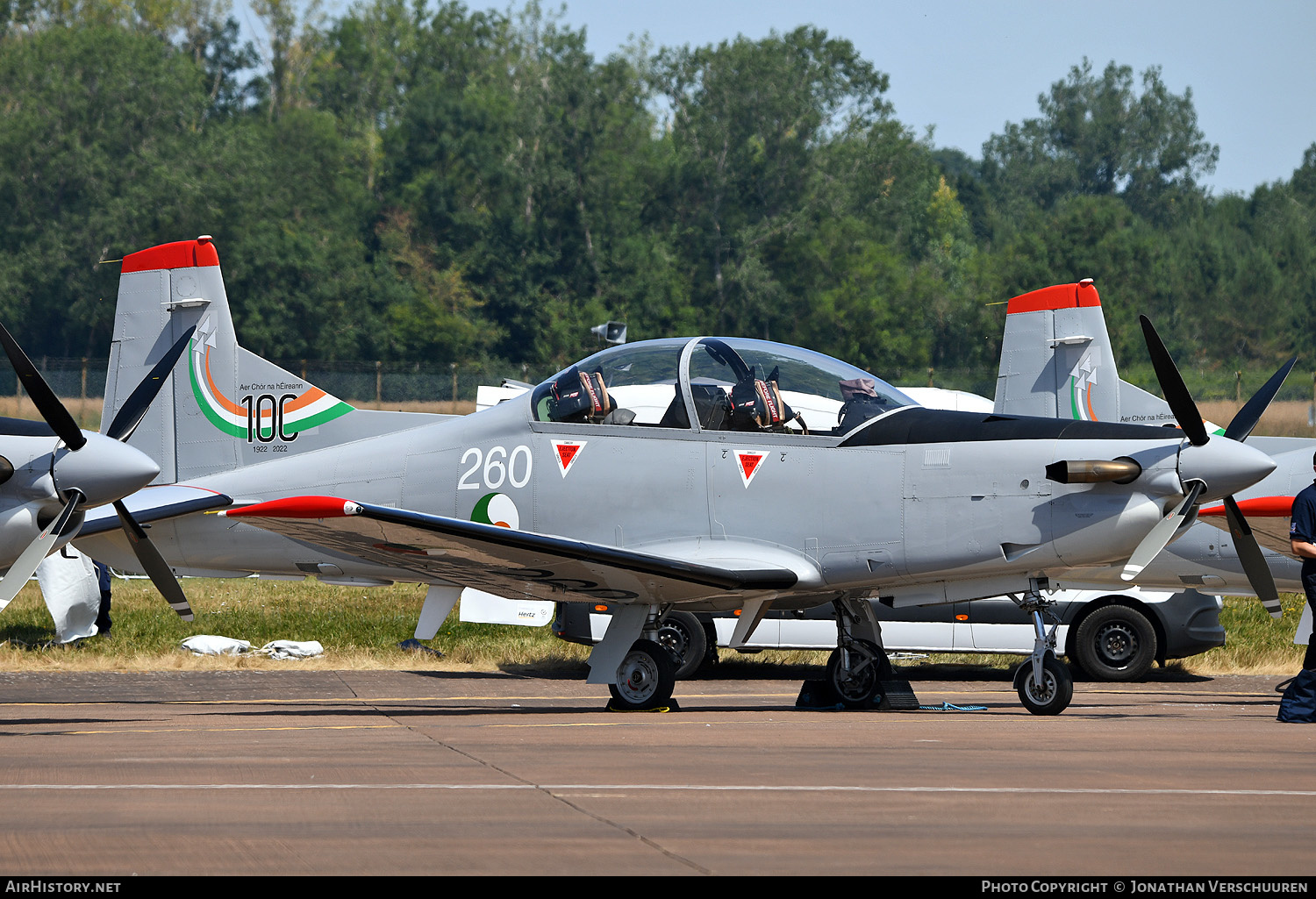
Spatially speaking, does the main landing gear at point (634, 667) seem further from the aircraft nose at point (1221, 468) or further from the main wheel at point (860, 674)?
the aircraft nose at point (1221, 468)

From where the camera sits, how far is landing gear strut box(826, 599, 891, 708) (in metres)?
11.5

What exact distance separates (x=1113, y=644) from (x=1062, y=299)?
520 centimetres

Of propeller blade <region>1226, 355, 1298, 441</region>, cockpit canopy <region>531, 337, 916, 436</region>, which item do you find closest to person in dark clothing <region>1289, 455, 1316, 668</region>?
propeller blade <region>1226, 355, 1298, 441</region>

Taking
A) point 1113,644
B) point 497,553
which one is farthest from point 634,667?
point 1113,644

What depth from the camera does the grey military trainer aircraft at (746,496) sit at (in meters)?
9.94

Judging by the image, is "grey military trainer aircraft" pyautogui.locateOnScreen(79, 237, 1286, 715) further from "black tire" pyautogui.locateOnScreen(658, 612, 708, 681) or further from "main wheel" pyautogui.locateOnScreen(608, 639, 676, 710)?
"black tire" pyautogui.locateOnScreen(658, 612, 708, 681)

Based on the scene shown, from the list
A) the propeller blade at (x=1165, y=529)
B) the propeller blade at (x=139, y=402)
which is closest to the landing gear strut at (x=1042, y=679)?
the propeller blade at (x=1165, y=529)

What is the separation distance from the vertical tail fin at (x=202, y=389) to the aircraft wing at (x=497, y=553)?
148 inches

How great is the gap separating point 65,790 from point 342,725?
3.43 metres

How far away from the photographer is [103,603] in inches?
690

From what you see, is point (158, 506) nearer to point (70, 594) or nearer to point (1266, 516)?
point (70, 594)

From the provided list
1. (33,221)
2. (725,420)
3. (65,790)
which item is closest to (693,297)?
(33,221)
